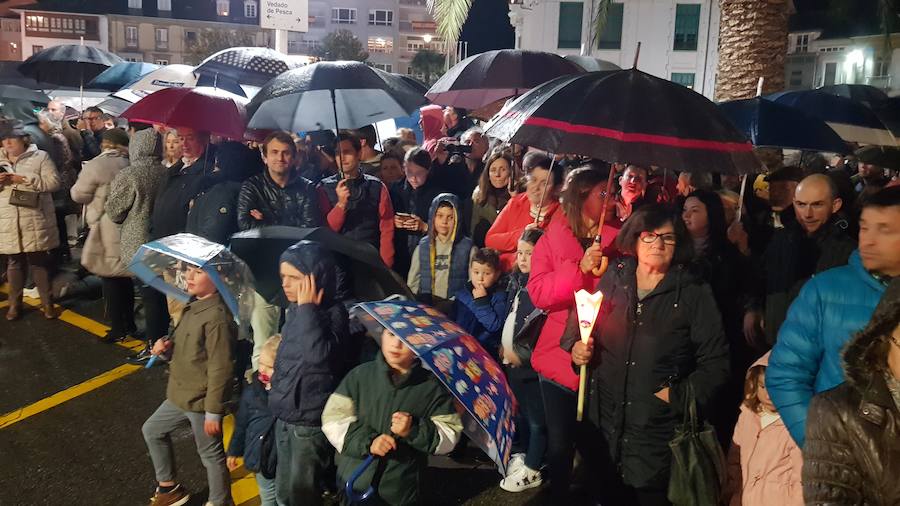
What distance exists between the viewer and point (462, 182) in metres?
7.18

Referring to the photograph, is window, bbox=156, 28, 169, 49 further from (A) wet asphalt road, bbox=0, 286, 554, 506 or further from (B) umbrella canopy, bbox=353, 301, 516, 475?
(B) umbrella canopy, bbox=353, 301, 516, 475

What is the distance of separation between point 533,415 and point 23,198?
5.68 metres

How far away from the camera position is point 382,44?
7481 centimetres

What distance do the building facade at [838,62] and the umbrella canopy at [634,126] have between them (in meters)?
35.9

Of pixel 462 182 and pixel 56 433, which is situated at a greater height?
pixel 462 182

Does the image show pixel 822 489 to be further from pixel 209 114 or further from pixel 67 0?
pixel 67 0

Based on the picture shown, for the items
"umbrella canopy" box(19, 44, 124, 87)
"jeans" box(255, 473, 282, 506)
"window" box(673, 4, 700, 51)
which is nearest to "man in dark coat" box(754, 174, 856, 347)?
"jeans" box(255, 473, 282, 506)

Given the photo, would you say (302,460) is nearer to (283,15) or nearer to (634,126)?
(634,126)

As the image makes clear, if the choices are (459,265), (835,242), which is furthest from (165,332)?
(835,242)

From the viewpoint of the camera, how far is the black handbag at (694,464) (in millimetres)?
3143

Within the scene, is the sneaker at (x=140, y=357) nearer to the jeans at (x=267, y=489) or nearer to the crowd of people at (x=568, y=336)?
the crowd of people at (x=568, y=336)

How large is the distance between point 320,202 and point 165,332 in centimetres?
211

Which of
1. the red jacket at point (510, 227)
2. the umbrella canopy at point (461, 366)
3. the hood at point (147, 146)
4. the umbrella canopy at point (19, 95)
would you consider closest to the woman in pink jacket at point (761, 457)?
the umbrella canopy at point (461, 366)

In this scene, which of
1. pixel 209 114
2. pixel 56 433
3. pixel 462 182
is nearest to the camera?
pixel 56 433
